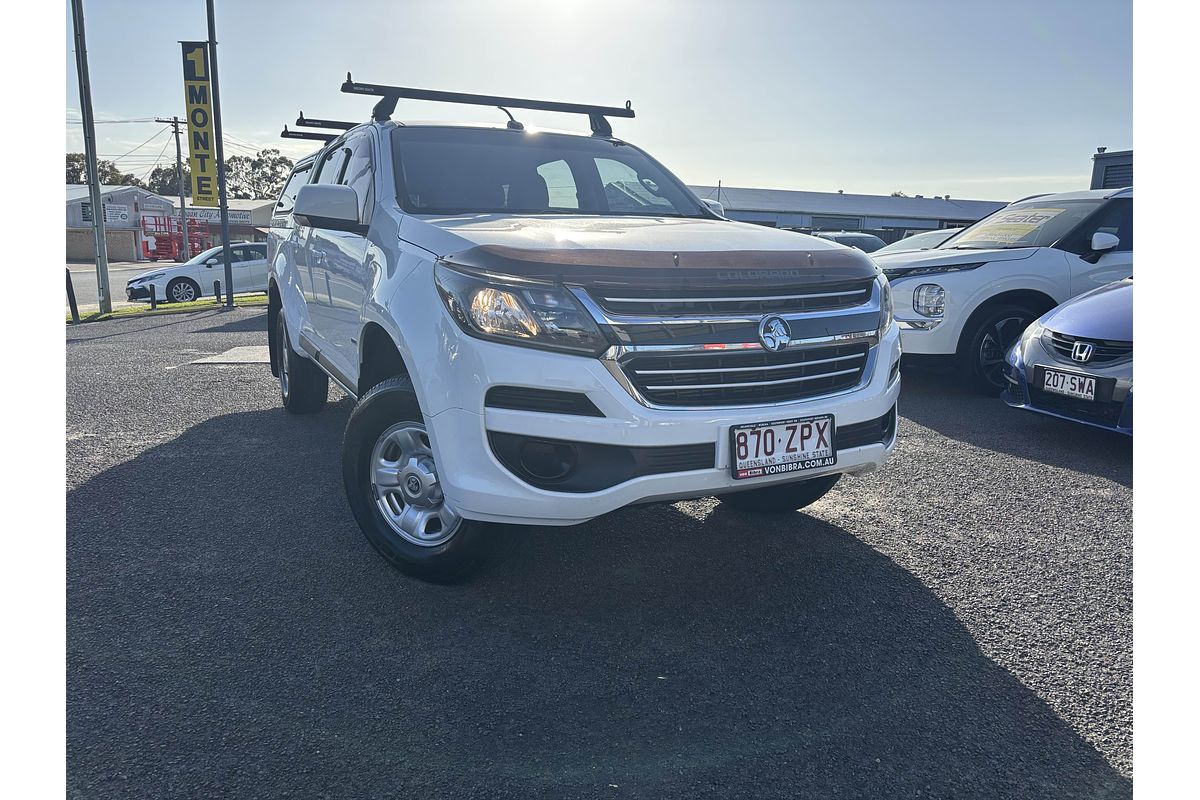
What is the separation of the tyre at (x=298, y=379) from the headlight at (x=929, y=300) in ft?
15.4

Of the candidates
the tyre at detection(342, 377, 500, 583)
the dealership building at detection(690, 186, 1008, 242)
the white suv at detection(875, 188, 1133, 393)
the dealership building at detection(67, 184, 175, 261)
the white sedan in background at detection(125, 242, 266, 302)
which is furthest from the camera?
the dealership building at detection(67, 184, 175, 261)

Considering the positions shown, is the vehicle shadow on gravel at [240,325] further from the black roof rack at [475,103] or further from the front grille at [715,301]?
the front grille at [715,301]

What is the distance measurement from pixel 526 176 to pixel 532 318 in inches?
65.5

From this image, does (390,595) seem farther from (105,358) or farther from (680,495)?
(105,358)

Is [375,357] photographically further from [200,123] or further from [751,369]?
[200,123]

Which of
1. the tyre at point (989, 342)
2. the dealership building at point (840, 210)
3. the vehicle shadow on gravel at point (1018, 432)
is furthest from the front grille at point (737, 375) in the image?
the dealership building at point (840, 210)

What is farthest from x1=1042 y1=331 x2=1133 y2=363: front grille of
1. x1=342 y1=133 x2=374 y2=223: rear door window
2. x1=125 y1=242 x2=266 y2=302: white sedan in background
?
x1=125 y1=242 x2=266 y2=302: white sedan in background

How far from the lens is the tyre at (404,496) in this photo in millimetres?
3059

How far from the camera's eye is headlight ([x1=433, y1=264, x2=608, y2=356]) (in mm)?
2654

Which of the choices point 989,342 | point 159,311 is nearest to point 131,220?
point 159,311

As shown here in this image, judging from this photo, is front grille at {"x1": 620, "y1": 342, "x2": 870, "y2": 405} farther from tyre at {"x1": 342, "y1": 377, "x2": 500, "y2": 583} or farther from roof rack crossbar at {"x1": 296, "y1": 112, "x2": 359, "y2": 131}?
roof rack crossbar at {"x1": 296, "y1": 112, "x2": 359, "y2": 131}

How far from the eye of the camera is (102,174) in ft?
291

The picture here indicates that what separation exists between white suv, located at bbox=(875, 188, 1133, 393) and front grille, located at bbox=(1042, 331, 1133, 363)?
1.46 m

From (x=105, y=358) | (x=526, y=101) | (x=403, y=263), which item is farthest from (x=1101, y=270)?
(x=105, y=358)
